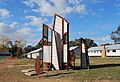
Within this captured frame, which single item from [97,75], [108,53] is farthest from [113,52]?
[97,75]

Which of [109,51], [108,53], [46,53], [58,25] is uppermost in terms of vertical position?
[58,25]

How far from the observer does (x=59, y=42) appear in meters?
26.0

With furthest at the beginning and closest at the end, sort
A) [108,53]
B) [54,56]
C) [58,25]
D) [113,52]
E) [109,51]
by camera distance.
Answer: [108,53] → [109,51] → [113,52] → [58,25] → [54,56]

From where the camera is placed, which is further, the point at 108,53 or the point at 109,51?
the point at 108,53

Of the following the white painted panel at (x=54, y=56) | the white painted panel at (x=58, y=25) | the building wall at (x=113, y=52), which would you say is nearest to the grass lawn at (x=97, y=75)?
the white painted panel at (x=54, y=56)

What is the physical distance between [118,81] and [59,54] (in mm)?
11667

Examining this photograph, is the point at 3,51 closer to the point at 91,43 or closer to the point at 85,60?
the point at 91,43

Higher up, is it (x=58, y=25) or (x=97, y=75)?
(x=58, y=25)

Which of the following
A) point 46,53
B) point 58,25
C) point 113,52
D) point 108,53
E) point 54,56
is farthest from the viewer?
point 108,53

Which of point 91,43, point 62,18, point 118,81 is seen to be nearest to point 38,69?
point 62,18

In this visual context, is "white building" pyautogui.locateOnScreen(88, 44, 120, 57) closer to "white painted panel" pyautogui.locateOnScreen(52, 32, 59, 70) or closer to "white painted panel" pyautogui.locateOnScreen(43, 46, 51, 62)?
"white painted panel" pyautogui.locateOnScreen(43, 46, 51, 62)

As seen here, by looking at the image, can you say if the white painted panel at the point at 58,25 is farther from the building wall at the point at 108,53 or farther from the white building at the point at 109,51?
the building wall at the point at 108,53

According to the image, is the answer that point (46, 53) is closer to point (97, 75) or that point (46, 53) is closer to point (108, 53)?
point (97, 75)

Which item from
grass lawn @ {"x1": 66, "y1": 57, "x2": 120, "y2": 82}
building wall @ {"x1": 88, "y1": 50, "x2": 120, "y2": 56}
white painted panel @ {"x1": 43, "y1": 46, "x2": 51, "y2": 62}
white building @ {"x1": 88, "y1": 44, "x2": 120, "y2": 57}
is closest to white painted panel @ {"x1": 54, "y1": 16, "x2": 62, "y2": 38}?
white painted panel @ {"x1": 43, "y1": 46, "x2": 51, "y2": 62}
